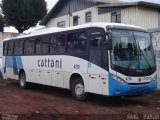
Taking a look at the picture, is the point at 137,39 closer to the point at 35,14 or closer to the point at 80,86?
the point at 80,86

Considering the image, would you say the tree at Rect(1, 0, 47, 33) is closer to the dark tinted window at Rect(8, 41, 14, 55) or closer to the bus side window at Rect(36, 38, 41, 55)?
the dark tinted window at Rect(8, 41, 14, 55)

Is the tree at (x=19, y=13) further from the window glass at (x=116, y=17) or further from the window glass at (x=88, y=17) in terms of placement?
the window glass at (x=116, y=17)

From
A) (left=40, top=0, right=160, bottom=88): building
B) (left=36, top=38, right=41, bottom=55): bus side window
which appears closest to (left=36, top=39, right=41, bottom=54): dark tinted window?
(left=36, top=38, right=41, bottom=55): bus side window

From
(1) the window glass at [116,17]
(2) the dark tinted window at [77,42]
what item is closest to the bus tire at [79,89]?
(2) the dark tinted window at [77,42]

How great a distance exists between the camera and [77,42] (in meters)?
14.9

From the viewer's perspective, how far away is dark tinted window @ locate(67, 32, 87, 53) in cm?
1444

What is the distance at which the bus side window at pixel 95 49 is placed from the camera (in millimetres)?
13461

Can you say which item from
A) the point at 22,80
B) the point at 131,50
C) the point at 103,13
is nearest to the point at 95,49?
the point at 131,50

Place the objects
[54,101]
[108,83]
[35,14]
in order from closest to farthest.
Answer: [108,83] < [54,101] < [35,14]

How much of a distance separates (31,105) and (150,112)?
4.30 metres

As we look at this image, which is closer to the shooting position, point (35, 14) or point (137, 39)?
point (137, 39)

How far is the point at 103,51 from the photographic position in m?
13.2

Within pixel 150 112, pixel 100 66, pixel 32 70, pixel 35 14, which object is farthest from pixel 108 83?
pixel 35 14


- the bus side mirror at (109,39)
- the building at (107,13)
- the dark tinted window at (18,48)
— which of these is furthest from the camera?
the building at (107,13)
